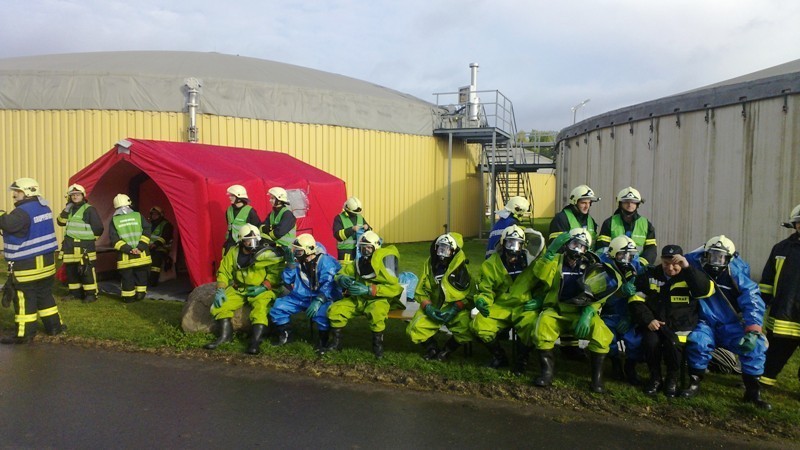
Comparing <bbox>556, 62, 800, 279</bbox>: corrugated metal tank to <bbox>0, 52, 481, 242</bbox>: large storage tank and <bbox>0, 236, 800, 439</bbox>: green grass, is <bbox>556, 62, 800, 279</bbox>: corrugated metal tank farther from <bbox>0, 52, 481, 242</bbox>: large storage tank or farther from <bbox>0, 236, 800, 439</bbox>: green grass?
<bbox>0, 52, 481, 242</bbox>: large storage tank

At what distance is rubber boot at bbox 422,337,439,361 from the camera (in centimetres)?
643

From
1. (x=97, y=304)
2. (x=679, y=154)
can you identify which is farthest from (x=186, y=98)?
(x=679, y=154)

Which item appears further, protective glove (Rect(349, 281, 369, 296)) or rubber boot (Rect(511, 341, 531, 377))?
protective glove (Rect(349, 281, 369, 296))

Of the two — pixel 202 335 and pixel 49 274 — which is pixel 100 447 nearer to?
pixel 202 335

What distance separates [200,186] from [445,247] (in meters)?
4.90

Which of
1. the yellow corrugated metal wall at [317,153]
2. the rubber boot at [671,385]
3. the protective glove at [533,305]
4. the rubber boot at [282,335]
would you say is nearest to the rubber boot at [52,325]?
the rubber boot at [282,335]

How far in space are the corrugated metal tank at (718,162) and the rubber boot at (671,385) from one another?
531 centimetres

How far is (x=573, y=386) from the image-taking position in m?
5.55

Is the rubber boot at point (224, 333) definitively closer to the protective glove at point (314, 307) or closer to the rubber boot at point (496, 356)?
the protective glove at point (314, 307)

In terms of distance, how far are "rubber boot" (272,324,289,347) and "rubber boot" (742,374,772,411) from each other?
16.4 feet

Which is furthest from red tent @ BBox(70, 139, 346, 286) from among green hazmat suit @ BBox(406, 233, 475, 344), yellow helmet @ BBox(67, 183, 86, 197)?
green hazmat suit @ BBox(406, 233, 475, 344)

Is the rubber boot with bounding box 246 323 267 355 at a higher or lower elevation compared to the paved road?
higher

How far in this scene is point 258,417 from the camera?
4.91m

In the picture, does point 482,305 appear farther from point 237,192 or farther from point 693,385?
point 237,192
